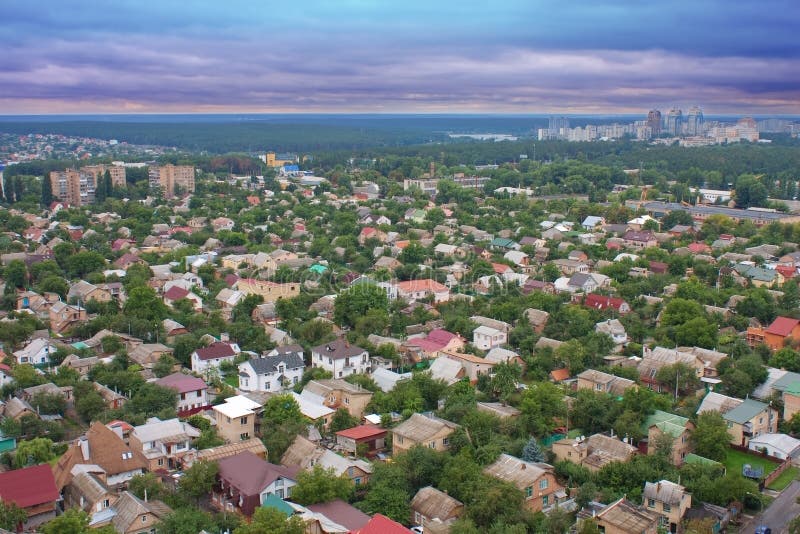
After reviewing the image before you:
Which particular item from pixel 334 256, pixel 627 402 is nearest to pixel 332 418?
pixel 627 402

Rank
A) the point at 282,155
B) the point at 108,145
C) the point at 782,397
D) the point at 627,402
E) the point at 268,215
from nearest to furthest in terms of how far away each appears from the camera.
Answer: the point at 627,402, the point at 782,397, the point at 268,215, the point at 282,155, the point at 108,145

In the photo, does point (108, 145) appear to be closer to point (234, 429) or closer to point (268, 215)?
point (268, 215)

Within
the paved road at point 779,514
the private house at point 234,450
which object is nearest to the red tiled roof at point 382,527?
the private house at point 234,450

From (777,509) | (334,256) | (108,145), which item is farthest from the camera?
(108,145)

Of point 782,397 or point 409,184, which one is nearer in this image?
point 782,397

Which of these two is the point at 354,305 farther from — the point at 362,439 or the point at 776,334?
the point at 776,334

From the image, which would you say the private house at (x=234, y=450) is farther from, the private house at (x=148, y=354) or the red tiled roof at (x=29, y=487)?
the private house at (x=148, y=354)
